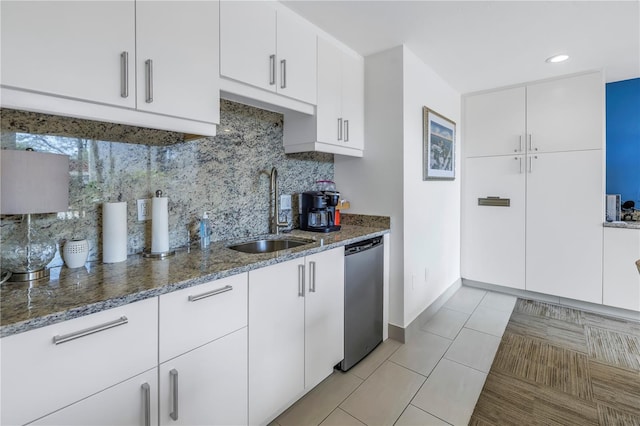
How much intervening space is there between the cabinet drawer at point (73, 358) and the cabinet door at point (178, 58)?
87cm

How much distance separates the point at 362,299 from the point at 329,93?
1555 millimetres

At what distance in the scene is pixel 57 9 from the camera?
1039 mm

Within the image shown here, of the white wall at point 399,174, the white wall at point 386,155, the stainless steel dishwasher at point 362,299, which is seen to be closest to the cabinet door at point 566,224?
the white wall at point 399,174

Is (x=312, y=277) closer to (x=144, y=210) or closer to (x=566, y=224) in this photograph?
(x=144, y=210)

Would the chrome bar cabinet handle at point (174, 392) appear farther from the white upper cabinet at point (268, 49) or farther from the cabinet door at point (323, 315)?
the white upper cabinet at point (268, 49)

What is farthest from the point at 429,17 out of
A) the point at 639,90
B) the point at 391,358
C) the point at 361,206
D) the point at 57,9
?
the point at 639,90

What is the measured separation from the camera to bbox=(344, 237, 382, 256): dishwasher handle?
6.60 feet

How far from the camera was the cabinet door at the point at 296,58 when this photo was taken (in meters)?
1.84

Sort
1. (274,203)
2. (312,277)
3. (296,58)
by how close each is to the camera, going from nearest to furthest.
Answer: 1. (312,277)
2. (296,58)
3. (274,203)

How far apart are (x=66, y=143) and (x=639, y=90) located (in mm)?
4892

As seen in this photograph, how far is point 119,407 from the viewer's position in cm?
98

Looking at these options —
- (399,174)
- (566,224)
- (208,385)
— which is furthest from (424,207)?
(208,385)

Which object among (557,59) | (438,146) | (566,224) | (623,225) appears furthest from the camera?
(566,224)

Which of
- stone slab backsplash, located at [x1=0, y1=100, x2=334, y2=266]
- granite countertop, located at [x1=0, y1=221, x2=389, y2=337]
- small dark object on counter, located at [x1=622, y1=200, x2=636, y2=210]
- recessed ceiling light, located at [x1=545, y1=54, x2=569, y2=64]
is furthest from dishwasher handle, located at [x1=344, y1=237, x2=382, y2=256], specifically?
small dark object on counter, located at [x1=622, y1=200, x2=636, y2=210]
